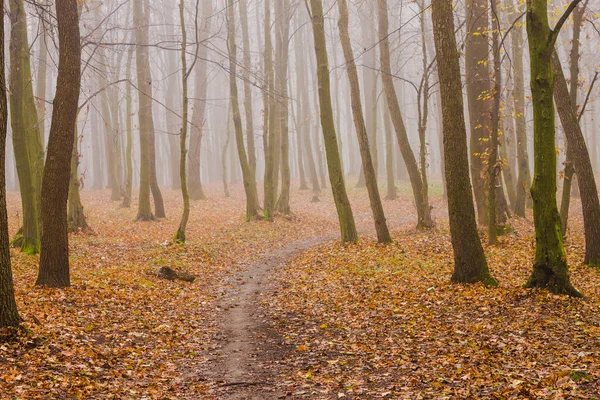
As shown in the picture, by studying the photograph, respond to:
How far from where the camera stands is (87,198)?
106 feet

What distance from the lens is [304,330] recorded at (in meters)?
8.57

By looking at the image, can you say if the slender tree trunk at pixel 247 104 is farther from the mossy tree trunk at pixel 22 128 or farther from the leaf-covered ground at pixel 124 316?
the mossy tree trunk at pixel 22 128

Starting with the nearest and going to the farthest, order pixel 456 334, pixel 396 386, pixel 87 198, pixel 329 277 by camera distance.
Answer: pixel 396 386
pixel 456 334
pixel 329 277
pixel 87 198

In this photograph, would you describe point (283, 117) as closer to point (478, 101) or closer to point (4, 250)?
point (478, 101)

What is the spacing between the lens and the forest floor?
5.94m

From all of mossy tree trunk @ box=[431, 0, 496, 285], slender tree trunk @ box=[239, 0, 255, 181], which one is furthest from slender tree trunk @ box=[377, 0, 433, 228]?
slender tree trunk @ box=[239, 0, 255, 181]

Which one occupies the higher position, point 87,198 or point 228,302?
point 87,198

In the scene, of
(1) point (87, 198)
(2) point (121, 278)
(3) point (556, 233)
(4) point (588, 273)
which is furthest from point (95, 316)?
(1) point (87, 198)

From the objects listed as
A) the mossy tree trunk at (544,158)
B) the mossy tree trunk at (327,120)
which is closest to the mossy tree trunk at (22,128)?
the mossy tree trunk at (327,120)

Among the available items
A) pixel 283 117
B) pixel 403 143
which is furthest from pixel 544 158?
pixel 283 117

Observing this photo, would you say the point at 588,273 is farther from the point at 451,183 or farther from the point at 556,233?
the point at 451,183

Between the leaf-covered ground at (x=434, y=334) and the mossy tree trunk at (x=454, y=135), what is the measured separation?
1066 millimetres

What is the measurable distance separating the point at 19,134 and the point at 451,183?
1022 centimetres

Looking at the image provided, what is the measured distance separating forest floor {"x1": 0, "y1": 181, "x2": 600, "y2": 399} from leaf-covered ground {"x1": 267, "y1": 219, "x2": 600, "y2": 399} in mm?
27
